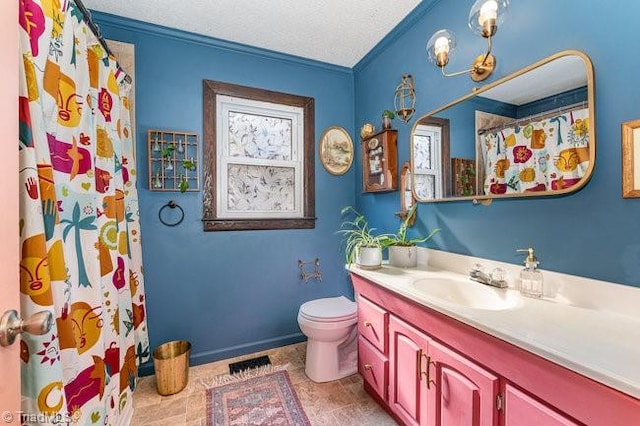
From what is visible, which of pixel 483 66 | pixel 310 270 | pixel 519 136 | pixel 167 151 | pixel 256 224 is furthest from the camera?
pixel 310 270

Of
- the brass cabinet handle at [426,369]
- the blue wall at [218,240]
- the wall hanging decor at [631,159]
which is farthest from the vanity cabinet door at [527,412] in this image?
the blue wall at [218,240]

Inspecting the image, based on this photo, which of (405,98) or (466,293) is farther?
(405,98)

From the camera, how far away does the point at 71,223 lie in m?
0.97

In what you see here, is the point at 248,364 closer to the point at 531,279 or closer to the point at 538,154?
the point at 531,279

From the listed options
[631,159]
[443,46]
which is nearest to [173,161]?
[443,46]

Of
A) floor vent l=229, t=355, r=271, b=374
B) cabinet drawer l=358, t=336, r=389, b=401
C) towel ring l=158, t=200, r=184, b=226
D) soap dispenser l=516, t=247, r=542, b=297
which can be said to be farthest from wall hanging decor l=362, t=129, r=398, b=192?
floor vent l=229, t=355, r=271, b=374

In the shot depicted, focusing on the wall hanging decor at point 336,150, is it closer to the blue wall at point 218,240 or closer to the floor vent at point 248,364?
the blue wall at point 218,240

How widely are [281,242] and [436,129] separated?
1439 millimetres

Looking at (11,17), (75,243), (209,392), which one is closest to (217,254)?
(209,392)

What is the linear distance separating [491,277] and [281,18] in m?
2.03

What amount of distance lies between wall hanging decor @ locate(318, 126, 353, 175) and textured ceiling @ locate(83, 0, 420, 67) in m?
0.68

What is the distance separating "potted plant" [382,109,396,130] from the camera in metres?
1.97

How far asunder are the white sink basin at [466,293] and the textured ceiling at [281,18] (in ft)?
5.63

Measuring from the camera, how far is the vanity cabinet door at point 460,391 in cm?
88
